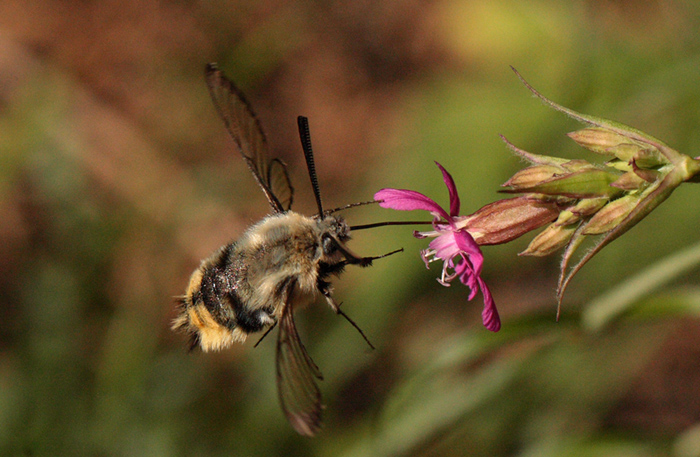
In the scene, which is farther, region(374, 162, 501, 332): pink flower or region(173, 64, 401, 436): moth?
region(173, 64, 401, 436): moth

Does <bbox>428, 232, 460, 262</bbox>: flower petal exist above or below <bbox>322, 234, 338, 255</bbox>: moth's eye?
below

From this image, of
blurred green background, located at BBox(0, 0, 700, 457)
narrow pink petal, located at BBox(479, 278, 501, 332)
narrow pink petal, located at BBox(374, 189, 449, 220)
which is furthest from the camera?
blurred green background, located at BBox(0, 0, 700, 457)

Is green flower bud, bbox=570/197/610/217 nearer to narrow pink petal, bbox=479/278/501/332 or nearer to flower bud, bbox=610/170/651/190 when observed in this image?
flower bud, bbox=610/170/651/190

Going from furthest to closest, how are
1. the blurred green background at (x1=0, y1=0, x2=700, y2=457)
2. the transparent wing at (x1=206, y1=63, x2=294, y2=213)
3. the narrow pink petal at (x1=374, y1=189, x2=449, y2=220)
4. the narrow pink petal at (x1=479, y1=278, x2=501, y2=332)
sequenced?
the blurred green background at (x1=0, y1=0, x2=700, y2=457)
the transparent wing at (x1=206, y1=63, x2=294, y2=213)
the narrow pink petal at (x1=374, y1=189, x2=449, y2=220)
the narrow pink petal at (x1=479, y1=278, x2=501, y2=332)

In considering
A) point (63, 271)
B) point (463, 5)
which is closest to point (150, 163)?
point (63, 271)

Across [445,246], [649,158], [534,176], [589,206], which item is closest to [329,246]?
[445,246]

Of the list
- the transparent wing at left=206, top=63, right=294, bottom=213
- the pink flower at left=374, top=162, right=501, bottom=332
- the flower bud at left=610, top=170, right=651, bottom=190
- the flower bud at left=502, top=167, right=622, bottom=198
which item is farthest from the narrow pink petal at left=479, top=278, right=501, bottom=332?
the transparent wing at left=206, top=63, right=294, bottom=213

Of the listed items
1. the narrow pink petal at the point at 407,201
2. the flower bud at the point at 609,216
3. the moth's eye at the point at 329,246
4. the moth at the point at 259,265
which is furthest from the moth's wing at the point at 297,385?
the flower bud at the point at 609,216

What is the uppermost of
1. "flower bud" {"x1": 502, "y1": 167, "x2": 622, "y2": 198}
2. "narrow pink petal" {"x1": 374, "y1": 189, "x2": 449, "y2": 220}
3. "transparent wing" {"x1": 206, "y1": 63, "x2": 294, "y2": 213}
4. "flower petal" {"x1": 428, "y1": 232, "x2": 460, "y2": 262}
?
"transparent wing" {"x1": 206, "y1": 63, "x2": 294, "y2": 213}
